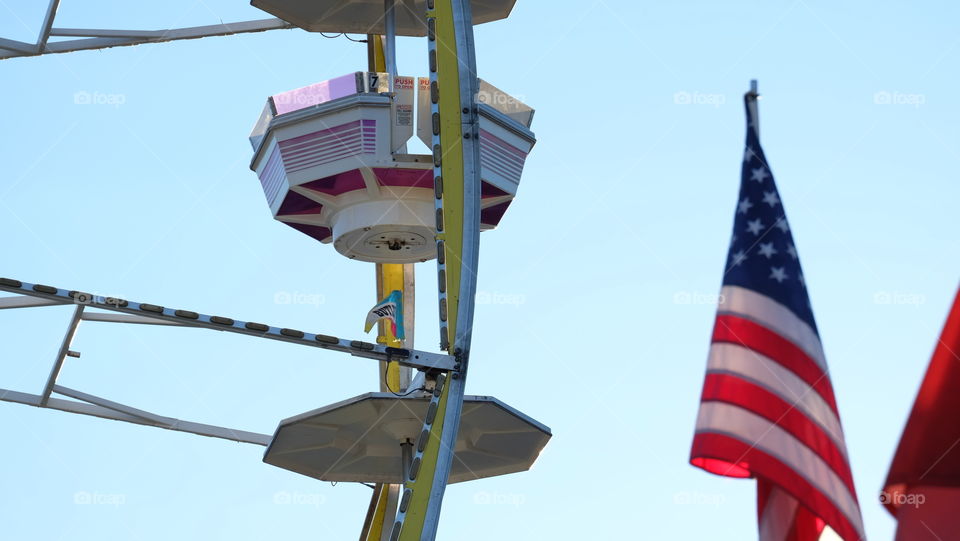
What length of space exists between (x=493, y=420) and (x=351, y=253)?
16.9 feet

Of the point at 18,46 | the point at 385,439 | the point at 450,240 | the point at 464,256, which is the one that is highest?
the point at 18,46

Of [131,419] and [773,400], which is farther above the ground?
[131,419]

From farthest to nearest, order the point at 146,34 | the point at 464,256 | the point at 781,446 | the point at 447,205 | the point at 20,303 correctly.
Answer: the point at 146,34
the point at 20,303
the point at 447,205
the point at 464,256
the point at 781,446

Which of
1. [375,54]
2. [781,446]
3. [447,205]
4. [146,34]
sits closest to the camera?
[781,446]

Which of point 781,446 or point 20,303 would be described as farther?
point 20,303

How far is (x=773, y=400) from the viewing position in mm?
13438

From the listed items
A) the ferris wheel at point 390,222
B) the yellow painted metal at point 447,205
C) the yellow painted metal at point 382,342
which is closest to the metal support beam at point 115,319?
the ferris wheel at point 390,222

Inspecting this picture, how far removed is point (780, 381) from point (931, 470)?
4.97 feet

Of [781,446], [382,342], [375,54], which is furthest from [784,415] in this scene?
[375,54]

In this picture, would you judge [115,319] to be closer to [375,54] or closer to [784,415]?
[375,54]

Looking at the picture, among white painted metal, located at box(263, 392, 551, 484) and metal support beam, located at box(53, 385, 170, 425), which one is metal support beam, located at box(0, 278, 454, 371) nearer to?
white painted metal, located at box(263, 392, 551, 484)

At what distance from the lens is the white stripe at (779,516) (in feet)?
44.0

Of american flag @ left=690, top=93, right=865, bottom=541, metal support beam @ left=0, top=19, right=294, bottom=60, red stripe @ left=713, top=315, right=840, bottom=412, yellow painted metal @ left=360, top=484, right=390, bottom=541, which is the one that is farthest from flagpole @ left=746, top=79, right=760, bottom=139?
metal support beam @ left=0, top=19, right=294, bottom=60

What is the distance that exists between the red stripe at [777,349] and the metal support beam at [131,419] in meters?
18.0
